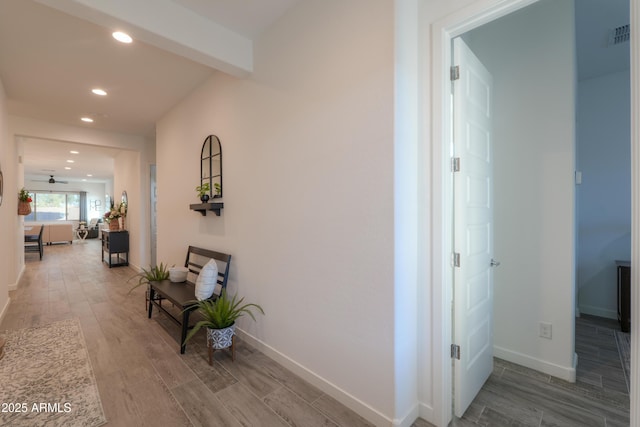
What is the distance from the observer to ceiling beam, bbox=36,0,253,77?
1.83 meters

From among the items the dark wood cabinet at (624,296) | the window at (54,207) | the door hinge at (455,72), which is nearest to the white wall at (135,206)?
the door hinge at (455,72)

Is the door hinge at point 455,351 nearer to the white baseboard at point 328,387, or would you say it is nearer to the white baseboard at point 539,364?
the white baseboard at point 328,387

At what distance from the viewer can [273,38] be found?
2.43 metres

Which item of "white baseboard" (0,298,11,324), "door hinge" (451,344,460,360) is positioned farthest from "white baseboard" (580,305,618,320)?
"white baseboard" (0,298,11,324)

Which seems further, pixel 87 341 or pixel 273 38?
pixel 87 341

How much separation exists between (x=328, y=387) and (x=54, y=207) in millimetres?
15265

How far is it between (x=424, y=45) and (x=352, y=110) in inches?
22.4

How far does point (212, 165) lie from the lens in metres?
3.25

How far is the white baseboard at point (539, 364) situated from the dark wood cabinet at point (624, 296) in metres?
1.34

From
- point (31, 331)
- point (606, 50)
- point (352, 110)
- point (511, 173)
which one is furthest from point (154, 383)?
point (606, 50)

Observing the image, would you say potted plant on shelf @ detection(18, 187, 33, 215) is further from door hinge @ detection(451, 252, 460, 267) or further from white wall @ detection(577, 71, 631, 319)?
white wall @ detection(577, 71, 631, 319)

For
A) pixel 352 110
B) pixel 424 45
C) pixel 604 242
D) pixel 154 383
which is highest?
pixel 424 45

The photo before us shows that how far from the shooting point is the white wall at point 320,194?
1.67 m

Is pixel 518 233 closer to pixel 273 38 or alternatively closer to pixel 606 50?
A: pixel 606 50
